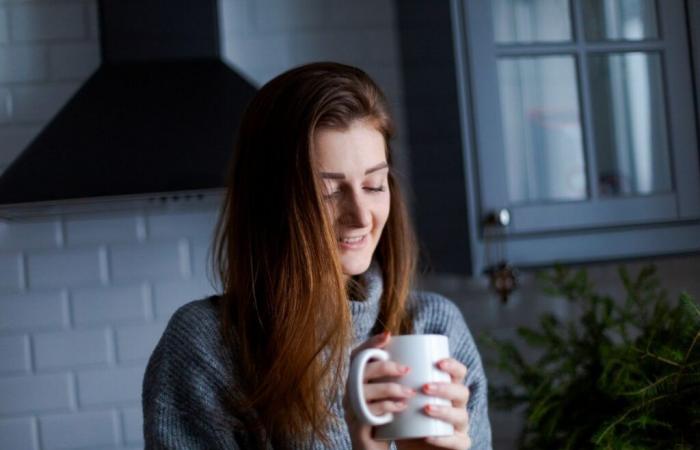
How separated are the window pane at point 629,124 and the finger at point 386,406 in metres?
1.00

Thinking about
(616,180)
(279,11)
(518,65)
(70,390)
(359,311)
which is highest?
(279,11)

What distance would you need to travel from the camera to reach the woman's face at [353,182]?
129 cm

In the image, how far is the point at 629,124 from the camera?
1.94 m

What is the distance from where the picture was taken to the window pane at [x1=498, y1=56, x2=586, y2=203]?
1.89 metres

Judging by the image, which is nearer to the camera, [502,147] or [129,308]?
[502,147]

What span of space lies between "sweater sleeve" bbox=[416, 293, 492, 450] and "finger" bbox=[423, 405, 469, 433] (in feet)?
1.30

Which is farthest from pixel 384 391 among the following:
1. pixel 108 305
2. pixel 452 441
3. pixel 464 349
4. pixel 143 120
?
pixel 108 305

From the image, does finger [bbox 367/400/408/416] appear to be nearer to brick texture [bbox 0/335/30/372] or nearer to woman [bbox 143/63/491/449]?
woman [bbox 143/63/491/449]

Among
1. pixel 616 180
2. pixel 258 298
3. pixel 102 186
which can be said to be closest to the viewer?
pixel 258 298

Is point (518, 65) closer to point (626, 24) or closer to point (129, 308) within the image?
point (626, 24)

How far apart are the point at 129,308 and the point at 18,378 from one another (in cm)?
26

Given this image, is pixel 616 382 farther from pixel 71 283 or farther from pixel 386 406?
pixel 71 283

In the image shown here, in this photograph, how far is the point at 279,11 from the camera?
2205 mm

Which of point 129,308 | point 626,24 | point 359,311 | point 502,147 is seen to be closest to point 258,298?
point 359,311
